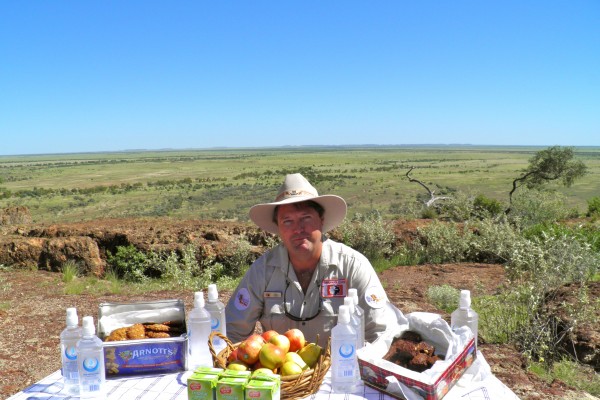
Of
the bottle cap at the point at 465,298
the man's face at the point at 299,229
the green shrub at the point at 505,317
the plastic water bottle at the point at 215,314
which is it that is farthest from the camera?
the green shrub at the point at 505,317

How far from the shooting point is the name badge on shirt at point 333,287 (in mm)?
3279

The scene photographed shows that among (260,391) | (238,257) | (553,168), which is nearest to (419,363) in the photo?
(260,391)

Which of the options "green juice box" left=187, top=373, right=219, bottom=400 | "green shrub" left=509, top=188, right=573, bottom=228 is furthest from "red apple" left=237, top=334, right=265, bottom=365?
"green shrub" left=509, top=188, right=573, bottom=228

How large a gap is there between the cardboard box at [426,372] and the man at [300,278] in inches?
32.4

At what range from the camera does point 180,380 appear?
2445mm

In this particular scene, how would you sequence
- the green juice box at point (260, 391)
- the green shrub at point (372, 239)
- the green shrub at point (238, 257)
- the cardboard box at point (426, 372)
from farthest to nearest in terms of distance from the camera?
1. the green shrub at point (372, 239)
2. the green shrub at point (238, 257)
3. the cardboard box at point (426, 372)
4. the green juice box at point (260, 391)

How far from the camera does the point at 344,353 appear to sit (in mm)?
2264

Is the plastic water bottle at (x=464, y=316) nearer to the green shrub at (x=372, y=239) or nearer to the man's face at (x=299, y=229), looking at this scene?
the man's face at (x=299, y=229)

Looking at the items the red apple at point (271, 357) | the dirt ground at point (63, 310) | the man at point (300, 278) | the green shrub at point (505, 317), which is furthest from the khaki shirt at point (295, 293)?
the green shrub at point (505, 317)

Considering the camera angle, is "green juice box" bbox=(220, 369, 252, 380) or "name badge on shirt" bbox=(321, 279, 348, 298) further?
"name badge on shirt" bbox=(321, 279, 348, 298)

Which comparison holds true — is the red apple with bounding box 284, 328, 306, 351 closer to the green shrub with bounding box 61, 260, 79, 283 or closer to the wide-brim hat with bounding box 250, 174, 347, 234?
the wide-brim hat with bounding box 250, 174, 347, 234

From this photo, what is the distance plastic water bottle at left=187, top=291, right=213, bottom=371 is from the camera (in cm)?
256

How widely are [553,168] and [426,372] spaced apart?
21.4 m

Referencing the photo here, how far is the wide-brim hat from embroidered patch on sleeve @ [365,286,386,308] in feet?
1.94
